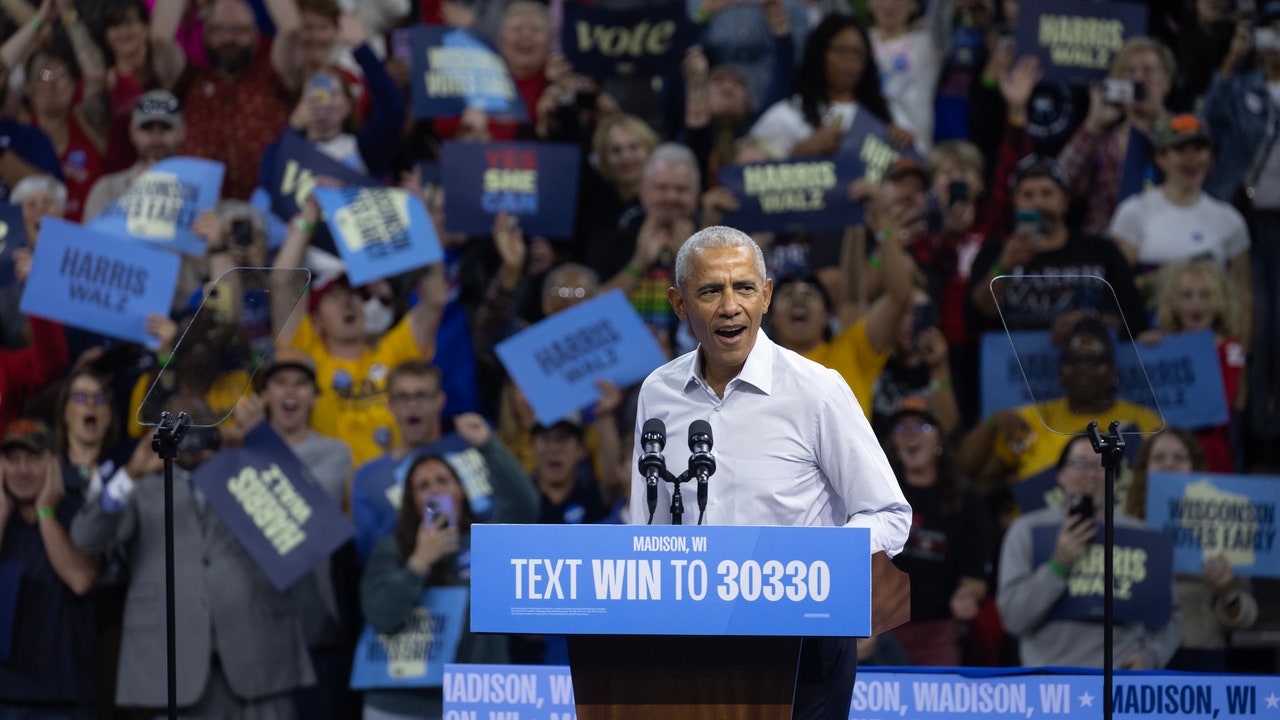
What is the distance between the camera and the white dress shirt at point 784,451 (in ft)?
11.3

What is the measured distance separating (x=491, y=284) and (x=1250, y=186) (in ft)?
12.4

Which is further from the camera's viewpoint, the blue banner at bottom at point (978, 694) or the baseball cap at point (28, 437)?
the baseball cap at point (28, 437)

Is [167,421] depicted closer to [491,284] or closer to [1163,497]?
[491,284]

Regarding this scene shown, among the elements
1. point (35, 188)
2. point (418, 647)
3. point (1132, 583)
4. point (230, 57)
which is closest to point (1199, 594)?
point (1132, 583)

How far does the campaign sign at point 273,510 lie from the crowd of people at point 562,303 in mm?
158

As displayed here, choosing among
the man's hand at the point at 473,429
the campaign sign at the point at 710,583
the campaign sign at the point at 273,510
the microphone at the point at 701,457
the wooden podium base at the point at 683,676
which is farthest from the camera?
the man's hand at the point at 473,429

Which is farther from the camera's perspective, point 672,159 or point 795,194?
point 672,159

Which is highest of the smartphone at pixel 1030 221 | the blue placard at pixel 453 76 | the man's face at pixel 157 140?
the blue placard at pixel 453 76

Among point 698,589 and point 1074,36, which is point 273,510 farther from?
point 1074,36

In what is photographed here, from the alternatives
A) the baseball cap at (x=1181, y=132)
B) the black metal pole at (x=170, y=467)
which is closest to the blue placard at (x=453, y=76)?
the baseball cap at (x=1181, y=132)

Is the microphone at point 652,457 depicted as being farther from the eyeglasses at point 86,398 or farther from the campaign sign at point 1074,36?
the campaign sign at point 1074,36

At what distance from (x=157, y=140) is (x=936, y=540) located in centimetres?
394

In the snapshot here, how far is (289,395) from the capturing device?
6.86m

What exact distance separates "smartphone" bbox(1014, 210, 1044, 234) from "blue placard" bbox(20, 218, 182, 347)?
146 inches
